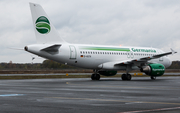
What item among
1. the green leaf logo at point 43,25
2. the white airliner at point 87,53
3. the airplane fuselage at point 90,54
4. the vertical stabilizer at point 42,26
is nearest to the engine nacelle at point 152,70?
the white airliner at point 87,53

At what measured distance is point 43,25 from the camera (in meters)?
30.5

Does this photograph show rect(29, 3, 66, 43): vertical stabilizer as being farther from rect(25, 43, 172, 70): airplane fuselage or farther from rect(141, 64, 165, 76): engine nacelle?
rect(141, 64, 165, 76): engine nacelle

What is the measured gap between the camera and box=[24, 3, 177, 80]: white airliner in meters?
30.0

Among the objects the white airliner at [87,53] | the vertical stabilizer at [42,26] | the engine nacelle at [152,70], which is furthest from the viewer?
the engine nacelle at [152,70]

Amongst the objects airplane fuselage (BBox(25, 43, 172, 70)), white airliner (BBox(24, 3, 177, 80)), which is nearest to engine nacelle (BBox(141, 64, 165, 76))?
white airliner (BBox(24, 3, 177, 80))

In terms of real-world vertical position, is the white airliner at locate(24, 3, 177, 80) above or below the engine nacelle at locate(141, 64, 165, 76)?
above

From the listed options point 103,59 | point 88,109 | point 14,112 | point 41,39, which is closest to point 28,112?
point 14,112

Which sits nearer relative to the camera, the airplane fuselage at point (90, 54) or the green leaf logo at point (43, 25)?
the green leaf logo at point (43, 25)

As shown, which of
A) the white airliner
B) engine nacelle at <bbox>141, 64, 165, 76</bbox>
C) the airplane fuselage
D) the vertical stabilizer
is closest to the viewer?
the vertical stabilizer

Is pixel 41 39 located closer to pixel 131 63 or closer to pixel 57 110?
pixel 131 63

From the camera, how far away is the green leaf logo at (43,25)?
98.8 ft

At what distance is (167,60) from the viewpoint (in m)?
41.4

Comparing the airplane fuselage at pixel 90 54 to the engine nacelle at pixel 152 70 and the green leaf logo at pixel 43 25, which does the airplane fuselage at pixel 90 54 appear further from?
the green leaf logo at pixel 43 25


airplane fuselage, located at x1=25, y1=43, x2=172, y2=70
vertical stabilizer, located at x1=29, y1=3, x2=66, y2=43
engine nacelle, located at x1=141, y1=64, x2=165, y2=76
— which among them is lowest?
engine nacelle, located at x1=141, y1=64, x2=165, y2=76
